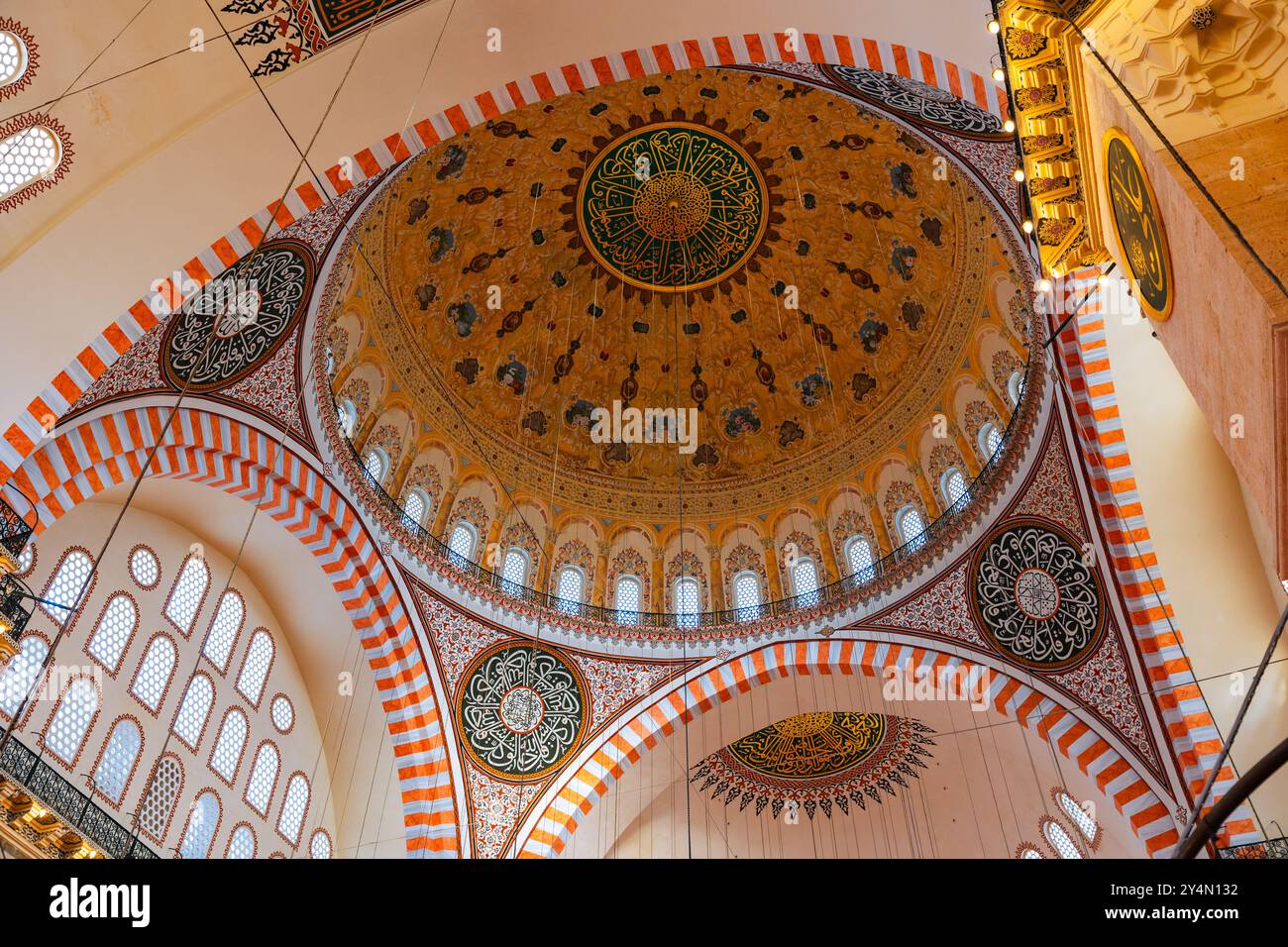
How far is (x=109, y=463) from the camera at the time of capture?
7891 mm

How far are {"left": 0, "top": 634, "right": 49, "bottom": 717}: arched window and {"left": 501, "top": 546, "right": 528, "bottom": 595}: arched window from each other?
5.15 meters

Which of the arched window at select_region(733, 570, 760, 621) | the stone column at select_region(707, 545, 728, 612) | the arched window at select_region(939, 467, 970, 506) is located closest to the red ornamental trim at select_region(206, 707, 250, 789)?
the stone column at select_region(707, 545, 728, 612)

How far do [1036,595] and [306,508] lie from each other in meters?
7.81

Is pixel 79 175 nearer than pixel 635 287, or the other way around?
pixel 79 175

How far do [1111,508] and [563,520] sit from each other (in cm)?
684

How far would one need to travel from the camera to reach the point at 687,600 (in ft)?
42.8

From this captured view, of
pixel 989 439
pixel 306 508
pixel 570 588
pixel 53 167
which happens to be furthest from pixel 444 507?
pixel 53 167

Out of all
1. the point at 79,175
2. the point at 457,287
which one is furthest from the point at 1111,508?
the point at 79,175

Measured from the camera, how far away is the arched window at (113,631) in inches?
356

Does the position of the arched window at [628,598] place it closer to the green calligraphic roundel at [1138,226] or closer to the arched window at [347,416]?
the arched window at [347,416]

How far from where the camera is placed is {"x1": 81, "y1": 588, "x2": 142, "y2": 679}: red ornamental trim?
8945mm

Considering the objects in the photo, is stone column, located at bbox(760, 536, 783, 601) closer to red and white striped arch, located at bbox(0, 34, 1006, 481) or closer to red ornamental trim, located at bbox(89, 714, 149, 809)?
red ornamental trim, located at bbox(89, 714, 149, 809)

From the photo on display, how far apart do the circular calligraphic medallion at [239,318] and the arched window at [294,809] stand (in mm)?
5135
